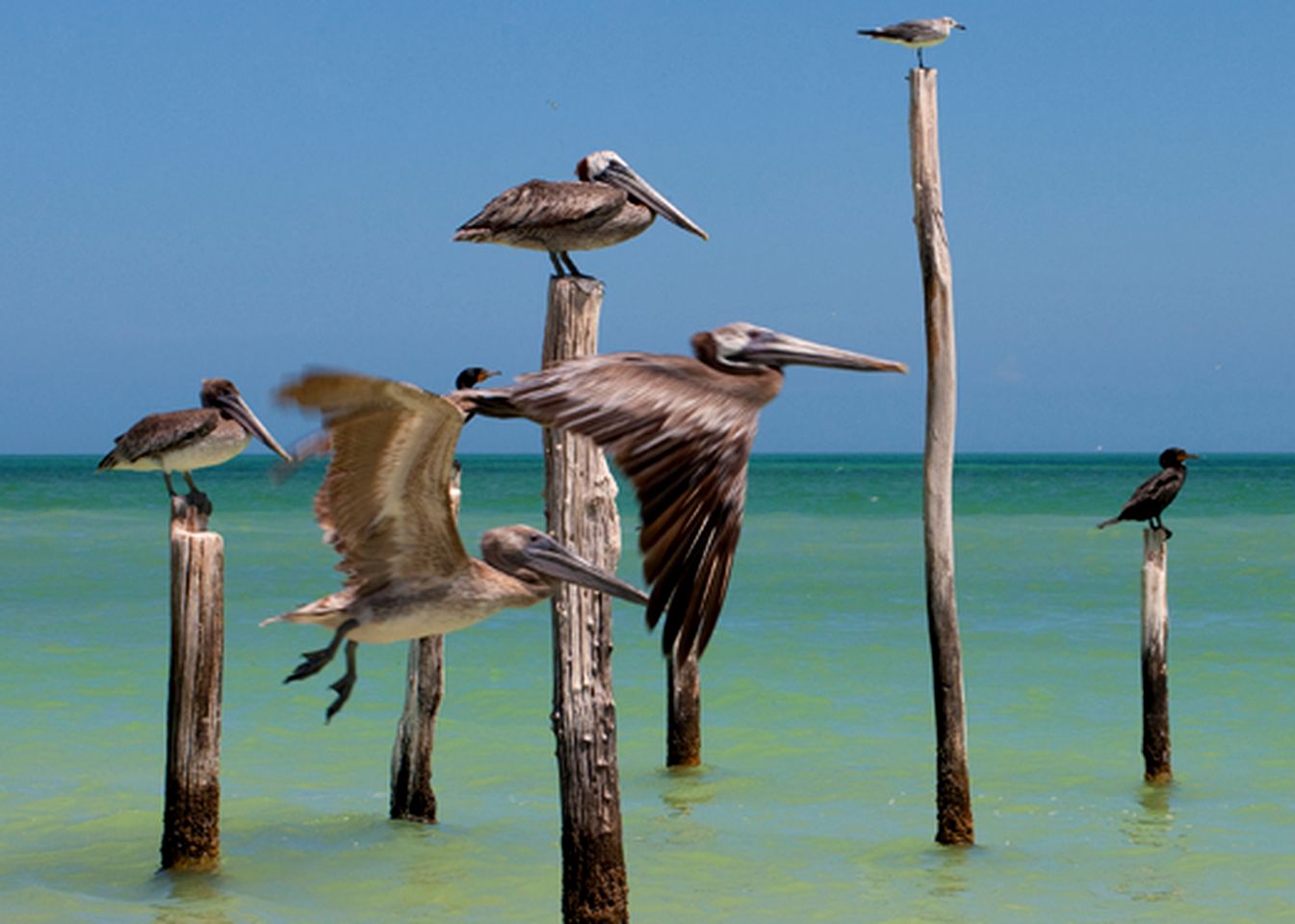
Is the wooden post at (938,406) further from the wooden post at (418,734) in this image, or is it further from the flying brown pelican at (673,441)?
the flying brown pelican at (673,441)

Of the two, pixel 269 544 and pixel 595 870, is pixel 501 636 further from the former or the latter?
pixel 269 544

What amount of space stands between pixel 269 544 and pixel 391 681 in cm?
1977

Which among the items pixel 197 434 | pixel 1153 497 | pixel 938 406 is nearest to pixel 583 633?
pixel 938 406

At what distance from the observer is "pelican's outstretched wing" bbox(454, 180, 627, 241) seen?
23.7 feet

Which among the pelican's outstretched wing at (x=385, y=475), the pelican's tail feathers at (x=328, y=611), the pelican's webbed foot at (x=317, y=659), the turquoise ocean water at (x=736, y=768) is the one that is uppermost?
the pelican's outstretched wing at (x=385, y=475)

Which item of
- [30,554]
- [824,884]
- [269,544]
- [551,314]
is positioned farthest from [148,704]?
[269,544]

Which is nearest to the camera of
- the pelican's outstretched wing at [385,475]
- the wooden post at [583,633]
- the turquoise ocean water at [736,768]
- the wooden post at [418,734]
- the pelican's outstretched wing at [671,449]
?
the pelican's outstretched wing at [671,449]

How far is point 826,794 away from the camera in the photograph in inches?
434

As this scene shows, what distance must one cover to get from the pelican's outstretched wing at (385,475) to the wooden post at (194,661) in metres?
3.08

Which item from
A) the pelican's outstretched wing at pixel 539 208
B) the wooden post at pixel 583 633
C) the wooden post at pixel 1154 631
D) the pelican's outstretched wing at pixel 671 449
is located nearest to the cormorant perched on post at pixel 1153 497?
the wooden post at pixel 1154 631

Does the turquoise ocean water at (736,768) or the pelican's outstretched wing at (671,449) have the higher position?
the pelican's outstretched wing at (671,449)

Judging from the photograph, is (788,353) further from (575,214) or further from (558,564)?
(575,214)

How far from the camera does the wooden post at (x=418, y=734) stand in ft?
28.8

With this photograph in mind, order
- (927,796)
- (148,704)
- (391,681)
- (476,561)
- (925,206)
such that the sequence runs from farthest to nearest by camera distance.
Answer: (391,681) → (148,704) → (927,796) → (925,206) → (476,561)
